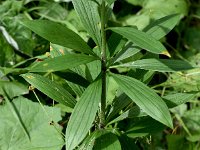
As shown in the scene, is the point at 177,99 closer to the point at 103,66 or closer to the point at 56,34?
the point at 103,66

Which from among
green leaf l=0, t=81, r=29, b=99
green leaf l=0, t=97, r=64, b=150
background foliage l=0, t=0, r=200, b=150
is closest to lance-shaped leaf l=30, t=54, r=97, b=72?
background foliage l=0, t=0, r=200, b=150

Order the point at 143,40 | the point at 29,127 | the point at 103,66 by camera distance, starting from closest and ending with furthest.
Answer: the point at 143,40
the point at 103,66
the point at 29,127

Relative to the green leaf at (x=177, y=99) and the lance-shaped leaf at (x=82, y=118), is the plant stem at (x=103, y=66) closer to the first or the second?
the lance-shaped leaf at (x=82, y=118)

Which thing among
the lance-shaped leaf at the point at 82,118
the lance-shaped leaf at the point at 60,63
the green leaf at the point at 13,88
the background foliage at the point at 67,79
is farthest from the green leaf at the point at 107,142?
the green leaf at the point at 13,88

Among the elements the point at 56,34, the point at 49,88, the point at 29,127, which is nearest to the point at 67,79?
the point at 49,88

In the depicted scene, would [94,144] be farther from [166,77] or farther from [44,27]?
[166,77]

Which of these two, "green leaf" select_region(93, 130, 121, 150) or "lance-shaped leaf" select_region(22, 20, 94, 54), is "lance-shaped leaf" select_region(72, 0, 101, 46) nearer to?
"lance-shaped leaf" select_region(22, 20, 94, 54)
